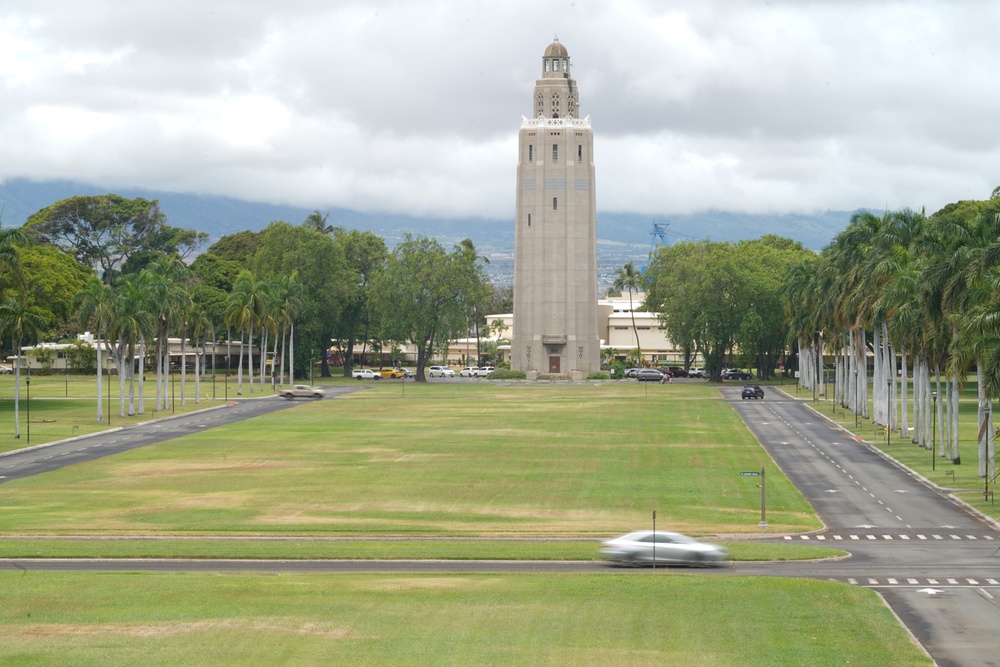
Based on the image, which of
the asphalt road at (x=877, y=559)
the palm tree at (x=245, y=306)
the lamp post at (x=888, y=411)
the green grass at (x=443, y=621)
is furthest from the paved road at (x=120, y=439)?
the lamp post at (x=888, y=411)

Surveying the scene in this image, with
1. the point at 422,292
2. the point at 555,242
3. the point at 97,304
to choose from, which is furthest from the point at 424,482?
the point at 555,242

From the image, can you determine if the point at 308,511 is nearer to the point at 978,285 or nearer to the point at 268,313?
the point at 978,285

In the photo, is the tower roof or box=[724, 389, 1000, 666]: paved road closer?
box=[724, 389, 1000, 666]: paved road

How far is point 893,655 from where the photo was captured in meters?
32.3

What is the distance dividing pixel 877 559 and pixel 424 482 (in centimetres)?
2888

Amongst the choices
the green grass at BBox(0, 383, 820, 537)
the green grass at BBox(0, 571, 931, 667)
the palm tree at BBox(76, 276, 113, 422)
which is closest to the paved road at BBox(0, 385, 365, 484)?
the green grass at BBox(0, 383, 820, 537)

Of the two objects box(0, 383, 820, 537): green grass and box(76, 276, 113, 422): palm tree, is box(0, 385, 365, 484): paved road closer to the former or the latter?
box(0, 383, 820, 537): green grass

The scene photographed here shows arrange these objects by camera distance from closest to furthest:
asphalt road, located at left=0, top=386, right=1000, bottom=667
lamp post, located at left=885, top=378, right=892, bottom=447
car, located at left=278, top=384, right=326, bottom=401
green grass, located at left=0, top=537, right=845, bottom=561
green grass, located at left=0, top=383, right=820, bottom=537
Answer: asphalt road, located at left=0, top=386, right=1000, bottom=667 → green grass, located at left=0, top=537, right=845, bottom=561 → green grass, located at left=0, top=383, right=820, bottom=537 → lamp post, located at left=885, top=378, right=892, bottom=447 → car, located at left=278, top=384, right=326, bottom=401

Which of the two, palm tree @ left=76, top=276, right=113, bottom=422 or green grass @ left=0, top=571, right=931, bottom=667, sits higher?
palm tree @ left=76, top=276, right=113, bottom=422

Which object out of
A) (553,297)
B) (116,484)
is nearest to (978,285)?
(116,484)

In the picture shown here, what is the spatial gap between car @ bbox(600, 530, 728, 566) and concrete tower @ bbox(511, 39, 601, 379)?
137477mm

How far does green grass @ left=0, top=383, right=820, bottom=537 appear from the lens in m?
56.5

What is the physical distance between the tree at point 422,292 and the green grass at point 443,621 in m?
140

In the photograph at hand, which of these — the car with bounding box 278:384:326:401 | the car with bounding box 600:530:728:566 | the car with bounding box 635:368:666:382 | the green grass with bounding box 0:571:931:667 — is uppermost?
the car with bounding box 635:368:666:382
